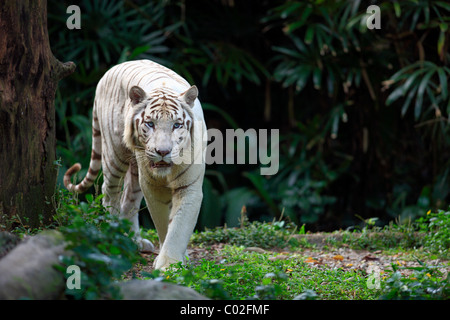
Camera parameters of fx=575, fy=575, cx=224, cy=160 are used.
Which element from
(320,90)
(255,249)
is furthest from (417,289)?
(320,90)

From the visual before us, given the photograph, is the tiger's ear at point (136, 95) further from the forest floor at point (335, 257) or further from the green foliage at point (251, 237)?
the green foliage at point (251, 237)

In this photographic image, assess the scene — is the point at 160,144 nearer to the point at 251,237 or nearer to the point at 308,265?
the point at 308,265

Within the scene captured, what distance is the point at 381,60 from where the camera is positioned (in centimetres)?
759

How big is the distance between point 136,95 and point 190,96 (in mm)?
348

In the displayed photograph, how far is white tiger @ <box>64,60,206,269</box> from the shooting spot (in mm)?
3555

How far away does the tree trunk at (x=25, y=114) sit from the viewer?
11.3 feet

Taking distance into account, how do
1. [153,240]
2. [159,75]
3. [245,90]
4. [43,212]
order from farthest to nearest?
1. [245,90]
2. [153,240]
3. [159,75]
4. [43,212]

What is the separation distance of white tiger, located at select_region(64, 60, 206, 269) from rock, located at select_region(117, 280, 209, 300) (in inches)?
43.1

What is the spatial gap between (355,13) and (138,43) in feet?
9.74

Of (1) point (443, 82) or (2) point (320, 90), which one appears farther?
(2) point (320, 90)

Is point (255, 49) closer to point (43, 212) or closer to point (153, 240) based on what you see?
point (153, 240)

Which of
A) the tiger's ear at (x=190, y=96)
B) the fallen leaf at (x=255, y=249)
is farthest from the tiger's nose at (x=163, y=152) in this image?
the fallen leaf at (x=255, y=249)

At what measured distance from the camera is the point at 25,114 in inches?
139
